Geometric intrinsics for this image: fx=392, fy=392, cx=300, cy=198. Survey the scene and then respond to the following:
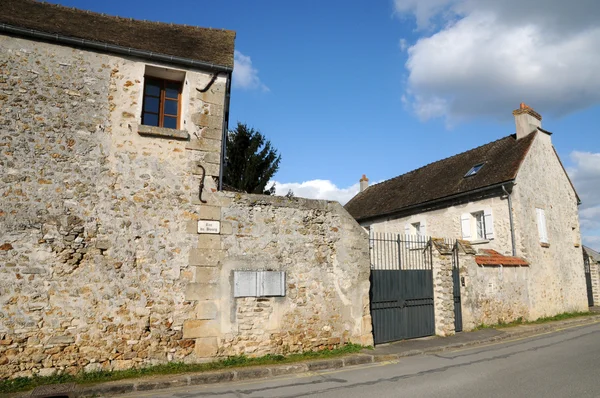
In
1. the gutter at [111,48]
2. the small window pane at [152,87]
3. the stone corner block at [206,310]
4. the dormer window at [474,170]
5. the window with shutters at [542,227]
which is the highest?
the dormer window at [474,170]

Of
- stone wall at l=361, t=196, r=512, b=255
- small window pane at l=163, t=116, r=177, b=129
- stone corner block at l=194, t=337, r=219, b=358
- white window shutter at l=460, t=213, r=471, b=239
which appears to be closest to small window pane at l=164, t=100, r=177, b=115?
small window pane at l=163, t=116, r=177, b=129

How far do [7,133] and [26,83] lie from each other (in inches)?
38.0

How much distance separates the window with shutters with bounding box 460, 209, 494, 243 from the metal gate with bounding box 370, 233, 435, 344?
513 centimetres

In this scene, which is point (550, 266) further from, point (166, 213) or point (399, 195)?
point (166, 213)

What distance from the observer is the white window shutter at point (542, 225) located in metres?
15.0

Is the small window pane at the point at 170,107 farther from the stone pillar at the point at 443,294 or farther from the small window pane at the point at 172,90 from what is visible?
the stone pillar at the point at 443,294

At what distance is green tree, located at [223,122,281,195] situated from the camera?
20172 millimetres

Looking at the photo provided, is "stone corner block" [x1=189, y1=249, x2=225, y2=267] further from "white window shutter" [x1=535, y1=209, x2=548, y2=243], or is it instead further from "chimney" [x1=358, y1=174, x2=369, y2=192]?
"chimney" [x1=358, y1=174, x2=369, y2=192]

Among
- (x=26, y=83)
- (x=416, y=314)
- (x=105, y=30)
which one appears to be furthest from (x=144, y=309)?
(x=416, y=314)

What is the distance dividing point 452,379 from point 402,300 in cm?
363

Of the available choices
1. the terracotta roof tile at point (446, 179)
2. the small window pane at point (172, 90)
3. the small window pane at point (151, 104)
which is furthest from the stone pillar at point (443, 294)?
the small window pane at point (151, 104)

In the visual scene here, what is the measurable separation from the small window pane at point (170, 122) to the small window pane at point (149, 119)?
169 mm

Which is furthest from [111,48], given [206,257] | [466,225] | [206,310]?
[466,225]

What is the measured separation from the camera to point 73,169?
6824mm
